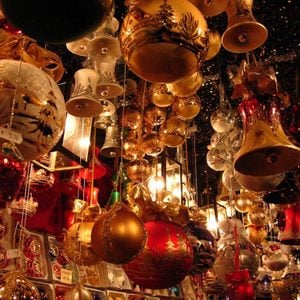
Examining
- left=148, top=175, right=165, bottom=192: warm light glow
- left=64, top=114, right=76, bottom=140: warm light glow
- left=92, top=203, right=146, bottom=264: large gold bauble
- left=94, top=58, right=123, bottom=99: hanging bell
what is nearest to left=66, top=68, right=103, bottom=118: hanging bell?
left=94, top=58, right=123, bottom=99: hanging bell

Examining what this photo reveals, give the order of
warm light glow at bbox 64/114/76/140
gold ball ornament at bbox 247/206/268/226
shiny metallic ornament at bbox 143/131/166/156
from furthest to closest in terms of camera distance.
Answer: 1. gold ball ornament at bbox 247/206/268/226
2. shiny metallic ornament at bbox 143/131/166/156
3. warm light glow at bbox 64/114/76/140

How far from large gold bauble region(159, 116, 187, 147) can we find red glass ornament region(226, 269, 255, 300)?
3.41 feet

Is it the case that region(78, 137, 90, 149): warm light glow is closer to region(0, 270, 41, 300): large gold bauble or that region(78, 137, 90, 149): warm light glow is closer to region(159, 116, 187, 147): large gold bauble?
region(159, 116, 187, 147): large gold bauble

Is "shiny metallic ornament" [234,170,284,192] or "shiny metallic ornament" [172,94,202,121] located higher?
"shiny metallic ornament" [172,94,202,121]

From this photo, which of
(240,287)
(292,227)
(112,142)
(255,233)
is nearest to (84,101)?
(112,142)

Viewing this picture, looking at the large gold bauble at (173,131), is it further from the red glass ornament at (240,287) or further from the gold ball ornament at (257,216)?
the gold ball ornament at (257,216)

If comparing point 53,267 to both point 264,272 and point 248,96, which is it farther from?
point 264,272

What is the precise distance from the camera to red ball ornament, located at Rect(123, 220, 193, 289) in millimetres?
2281

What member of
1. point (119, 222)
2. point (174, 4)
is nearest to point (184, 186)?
point (119, 222)

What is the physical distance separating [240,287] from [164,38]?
2.19 m

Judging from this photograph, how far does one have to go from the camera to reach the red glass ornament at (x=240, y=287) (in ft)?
10.2

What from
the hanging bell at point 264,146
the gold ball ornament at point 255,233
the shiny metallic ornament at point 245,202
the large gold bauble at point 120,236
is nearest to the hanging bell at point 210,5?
the hanging bell at point 264,146

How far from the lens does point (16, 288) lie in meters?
1.95

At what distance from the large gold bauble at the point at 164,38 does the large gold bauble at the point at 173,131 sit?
1734 mm
